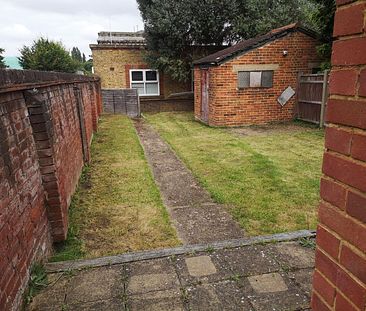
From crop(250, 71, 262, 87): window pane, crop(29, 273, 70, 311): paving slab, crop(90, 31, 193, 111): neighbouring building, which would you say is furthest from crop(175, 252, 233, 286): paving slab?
crop(90, 31, 193, 111): neighbouring building

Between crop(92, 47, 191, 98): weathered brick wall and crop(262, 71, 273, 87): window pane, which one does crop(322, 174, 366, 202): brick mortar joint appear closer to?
crop(262, 71, 273, 87): window pane

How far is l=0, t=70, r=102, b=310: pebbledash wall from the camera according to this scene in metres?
2.26

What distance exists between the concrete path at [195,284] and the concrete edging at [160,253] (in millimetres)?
58

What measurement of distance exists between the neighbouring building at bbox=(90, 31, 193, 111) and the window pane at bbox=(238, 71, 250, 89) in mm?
7028

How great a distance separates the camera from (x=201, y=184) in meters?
5.78

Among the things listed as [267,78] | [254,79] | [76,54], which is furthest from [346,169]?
[76,54]

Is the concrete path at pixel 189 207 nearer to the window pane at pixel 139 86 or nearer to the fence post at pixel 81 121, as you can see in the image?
the fence post at pixel 81 121

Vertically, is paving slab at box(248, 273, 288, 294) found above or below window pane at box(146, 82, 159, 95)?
below

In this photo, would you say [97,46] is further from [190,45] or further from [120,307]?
[120,307]

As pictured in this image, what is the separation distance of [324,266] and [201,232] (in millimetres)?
2805

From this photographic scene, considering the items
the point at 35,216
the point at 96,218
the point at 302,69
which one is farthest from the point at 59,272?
the point at 302,69

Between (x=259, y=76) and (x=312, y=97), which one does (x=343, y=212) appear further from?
(x=259, y=76)

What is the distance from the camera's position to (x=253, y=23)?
52.7 ft

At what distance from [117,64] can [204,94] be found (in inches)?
298
